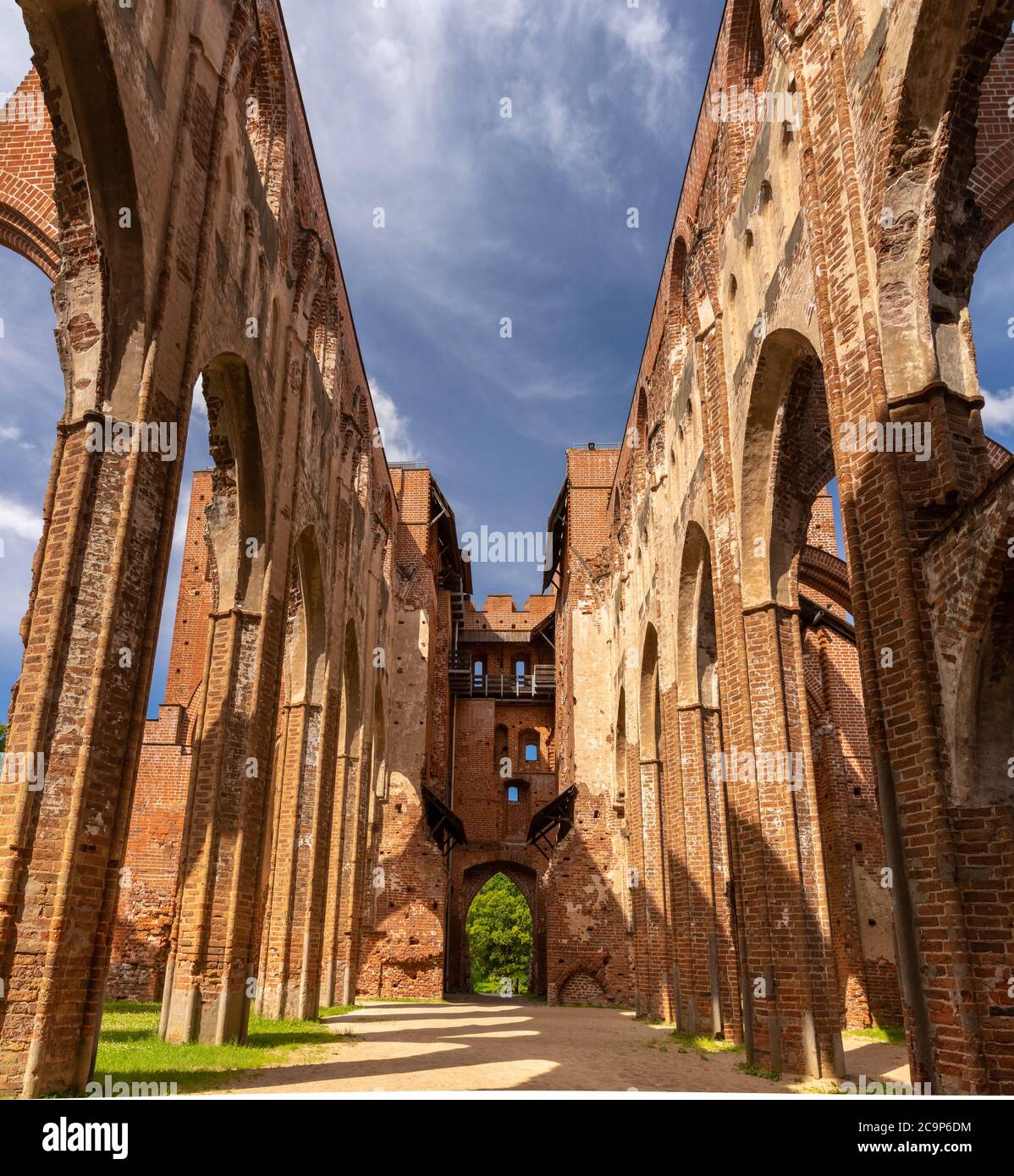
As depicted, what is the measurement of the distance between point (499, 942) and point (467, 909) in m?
13.2

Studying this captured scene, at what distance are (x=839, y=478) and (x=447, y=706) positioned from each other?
80.4ft

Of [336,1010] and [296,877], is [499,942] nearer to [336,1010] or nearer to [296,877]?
[336,1010]

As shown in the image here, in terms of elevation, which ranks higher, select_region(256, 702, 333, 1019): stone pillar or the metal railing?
the metal railing

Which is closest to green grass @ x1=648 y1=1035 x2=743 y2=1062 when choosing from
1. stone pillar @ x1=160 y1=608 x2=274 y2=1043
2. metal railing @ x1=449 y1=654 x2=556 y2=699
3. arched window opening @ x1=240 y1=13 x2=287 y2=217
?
stone pillar @ x1=160 y1=608 x2=274 y2=1043

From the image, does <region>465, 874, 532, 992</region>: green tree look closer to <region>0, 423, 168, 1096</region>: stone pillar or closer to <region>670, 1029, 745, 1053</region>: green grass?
<region>670, 1029, 745, 1053</region>: green grass

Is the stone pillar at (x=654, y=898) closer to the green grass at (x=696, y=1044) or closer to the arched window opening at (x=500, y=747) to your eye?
the green grass at (x=696, y=1044)

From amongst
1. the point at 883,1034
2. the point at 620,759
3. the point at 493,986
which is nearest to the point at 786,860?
the point at 883,1034

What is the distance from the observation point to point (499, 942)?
40.6 meters


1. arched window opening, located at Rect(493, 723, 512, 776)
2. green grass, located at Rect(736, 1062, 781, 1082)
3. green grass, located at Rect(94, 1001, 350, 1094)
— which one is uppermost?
arched window opening, located at Rect(493, 723, 512, 776)

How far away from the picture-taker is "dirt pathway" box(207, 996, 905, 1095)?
7.73 metres

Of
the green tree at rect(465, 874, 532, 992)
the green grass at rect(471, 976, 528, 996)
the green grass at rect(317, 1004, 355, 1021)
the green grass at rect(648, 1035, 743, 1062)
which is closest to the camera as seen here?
the green grass at rect(648, 1035, 743, 1062)

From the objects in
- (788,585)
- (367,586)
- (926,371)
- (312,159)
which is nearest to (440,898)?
(367,586)

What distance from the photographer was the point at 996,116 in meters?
9.38

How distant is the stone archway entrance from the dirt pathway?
508 inches
